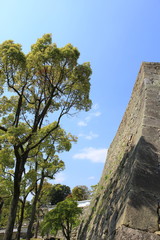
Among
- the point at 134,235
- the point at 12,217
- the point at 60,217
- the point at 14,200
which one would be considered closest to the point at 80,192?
the point at 60,217

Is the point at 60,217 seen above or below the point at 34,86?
below

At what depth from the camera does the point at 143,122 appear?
4789 mm

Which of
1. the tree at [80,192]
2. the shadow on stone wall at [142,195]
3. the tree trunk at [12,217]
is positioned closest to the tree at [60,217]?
the tree trunk at [12,217]

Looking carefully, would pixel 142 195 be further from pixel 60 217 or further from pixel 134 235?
pixel 60 217

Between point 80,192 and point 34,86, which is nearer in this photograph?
point 34,86

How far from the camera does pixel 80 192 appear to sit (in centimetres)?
3925

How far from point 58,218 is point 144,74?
362 inches

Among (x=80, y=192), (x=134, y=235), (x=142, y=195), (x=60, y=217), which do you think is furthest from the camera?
(x=80, y=192)

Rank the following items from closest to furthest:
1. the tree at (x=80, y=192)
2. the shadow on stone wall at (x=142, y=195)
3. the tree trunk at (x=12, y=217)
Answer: the shadow on stone wall at (x=142, y=195) → the tree trunk at (x=12, y=217) → the tree at (x=80, y=192)

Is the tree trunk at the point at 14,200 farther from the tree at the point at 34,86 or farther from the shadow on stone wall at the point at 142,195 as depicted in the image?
the shadow on stone wall at the point at 142,195

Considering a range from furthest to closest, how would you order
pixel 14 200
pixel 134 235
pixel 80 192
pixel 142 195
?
pixel 80 192
pixel 14 200
pixel 142 195
pixel 134 235

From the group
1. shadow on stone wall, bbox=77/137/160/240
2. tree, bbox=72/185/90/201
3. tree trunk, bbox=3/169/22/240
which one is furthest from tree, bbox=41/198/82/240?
tree, bbox=72/185/90/201

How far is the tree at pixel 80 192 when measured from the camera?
127 feet

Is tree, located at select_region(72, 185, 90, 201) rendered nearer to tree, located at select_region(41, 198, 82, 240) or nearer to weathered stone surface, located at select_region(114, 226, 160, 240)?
tree, located at select_region(41, 198, 82, 240)
